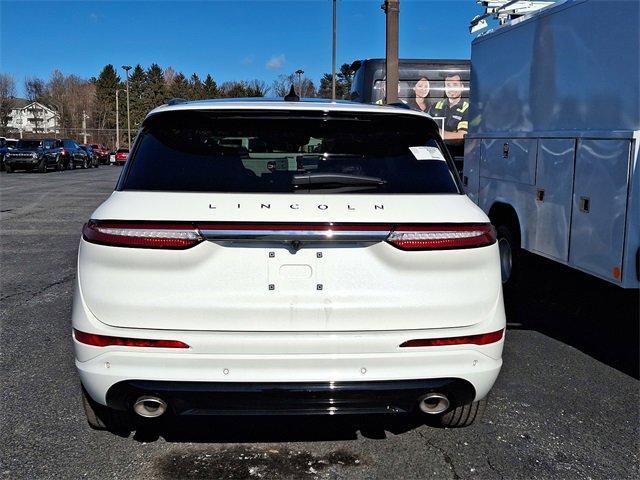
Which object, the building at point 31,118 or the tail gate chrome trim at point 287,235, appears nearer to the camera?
the tail gate chrome trim at point 287,235

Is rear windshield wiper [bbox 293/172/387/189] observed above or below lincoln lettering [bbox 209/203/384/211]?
above

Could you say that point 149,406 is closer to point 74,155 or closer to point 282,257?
point 282,257

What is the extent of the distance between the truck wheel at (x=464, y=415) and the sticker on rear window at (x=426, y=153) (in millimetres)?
1282

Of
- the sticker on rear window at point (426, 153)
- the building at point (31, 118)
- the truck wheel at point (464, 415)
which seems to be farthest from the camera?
the building at point (31, 118)

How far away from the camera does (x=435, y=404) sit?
2.87m

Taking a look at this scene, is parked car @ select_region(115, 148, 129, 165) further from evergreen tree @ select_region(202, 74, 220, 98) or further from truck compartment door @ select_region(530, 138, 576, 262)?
evergreen tree @ select_region(202, 74, 220, 98)

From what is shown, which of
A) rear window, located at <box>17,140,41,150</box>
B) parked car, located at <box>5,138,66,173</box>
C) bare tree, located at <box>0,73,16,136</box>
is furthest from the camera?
bare tree, located at <box>0,73,16,136</box>

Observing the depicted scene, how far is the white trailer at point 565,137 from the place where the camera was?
170 inches

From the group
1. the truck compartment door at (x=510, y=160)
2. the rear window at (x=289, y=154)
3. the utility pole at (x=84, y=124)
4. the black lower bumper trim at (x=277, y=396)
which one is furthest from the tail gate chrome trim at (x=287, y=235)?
the utility pole at (x=84, y=124)

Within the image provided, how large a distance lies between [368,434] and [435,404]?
74cm

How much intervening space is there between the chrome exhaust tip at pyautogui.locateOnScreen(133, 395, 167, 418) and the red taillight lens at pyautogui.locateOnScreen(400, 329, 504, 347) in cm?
108

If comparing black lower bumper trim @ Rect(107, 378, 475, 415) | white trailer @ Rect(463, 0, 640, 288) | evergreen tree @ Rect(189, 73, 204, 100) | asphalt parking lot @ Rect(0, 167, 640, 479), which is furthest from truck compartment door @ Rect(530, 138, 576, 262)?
evergreen tree @ Rect(189, 73, 204, 100)

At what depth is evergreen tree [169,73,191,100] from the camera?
3950 inches

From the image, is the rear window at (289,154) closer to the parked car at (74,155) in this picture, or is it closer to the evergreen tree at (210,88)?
the parked car at (74,155)
